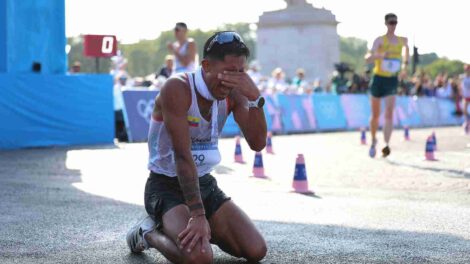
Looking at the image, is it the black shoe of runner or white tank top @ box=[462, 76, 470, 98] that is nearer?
the black shoe of runner

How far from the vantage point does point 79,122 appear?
666 inches

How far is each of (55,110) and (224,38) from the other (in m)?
12.0

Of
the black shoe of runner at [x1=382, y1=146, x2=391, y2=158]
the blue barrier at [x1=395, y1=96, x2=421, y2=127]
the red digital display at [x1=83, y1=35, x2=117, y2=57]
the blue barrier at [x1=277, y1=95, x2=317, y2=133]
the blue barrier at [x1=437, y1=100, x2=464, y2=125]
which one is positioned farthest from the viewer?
the blue barrier at [x1=437, y1=100, x2=464, y2=125]

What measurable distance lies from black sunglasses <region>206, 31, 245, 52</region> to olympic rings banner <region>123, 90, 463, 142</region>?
13684 mm

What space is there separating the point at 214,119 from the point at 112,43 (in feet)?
43.8

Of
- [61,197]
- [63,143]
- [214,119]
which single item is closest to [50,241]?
[214,119]

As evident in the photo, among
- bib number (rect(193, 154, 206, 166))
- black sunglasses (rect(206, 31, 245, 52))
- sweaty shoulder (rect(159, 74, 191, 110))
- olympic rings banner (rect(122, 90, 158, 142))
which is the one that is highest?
black sunglasses (rect(206, 31, 245, 52))

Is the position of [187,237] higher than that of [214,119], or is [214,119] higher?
[214,119]

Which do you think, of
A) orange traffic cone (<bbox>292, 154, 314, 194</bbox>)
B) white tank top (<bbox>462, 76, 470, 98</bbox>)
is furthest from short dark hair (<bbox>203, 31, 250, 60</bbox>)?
white tank top (<bbox>462, 76, 470, 98</bbox>)

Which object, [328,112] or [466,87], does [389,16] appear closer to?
[466,87]

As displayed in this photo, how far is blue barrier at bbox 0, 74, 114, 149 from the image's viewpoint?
51.2 ft

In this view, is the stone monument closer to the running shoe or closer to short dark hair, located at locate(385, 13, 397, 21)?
short dark hair, located at locate(385, 13, 397, 21)

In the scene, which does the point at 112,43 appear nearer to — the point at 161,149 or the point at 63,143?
the point at 63,143

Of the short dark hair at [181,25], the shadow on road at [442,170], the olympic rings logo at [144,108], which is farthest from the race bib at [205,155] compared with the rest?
the olympic rings logo at [144,108]
